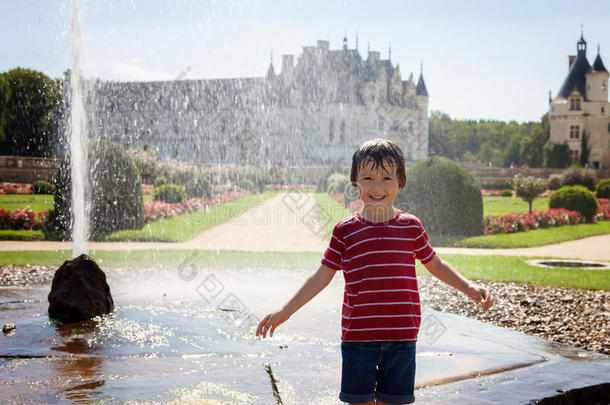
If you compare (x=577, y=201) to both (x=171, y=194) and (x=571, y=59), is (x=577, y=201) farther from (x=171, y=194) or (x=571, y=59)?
(x=571, y=59)

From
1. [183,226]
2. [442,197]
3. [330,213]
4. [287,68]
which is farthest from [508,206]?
[287,68]

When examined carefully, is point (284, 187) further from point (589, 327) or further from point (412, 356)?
point (412, 356)

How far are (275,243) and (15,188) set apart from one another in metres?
11.2

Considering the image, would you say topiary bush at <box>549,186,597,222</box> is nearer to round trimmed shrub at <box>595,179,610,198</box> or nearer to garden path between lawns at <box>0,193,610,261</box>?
garden path between lawns at <box>0,193,610,261</box>

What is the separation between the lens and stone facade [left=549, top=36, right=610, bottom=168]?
4444cm

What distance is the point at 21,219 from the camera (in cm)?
1452

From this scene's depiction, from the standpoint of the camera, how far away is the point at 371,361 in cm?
199

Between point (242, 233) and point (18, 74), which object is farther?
point (18, 74)

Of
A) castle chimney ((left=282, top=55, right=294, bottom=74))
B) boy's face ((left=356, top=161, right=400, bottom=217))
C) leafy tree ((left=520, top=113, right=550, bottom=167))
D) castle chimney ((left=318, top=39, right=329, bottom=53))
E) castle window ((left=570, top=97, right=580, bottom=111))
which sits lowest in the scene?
boy's face ((left=356, top=161, right=400, bottom=217))

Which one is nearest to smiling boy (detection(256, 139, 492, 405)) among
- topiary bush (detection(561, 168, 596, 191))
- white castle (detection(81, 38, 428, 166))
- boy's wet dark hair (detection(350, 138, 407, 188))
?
boy's wet dark hair (detection(350, 138, 407, 188))

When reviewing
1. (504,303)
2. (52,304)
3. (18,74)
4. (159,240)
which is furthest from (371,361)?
(18,74)

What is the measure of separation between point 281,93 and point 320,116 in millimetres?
3786

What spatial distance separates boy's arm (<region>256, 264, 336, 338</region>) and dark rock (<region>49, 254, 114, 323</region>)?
289 centimetres

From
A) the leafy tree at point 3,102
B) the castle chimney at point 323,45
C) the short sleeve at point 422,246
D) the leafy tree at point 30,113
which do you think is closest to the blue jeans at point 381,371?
the short sleeve at point 422,246
